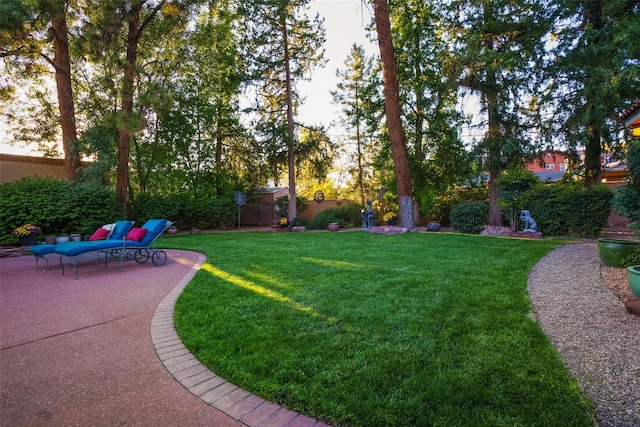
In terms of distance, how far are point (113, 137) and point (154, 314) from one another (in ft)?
34.0

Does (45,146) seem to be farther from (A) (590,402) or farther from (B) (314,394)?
(A) (590,402)

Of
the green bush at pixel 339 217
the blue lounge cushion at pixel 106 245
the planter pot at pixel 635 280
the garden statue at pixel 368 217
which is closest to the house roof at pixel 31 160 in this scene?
the blue lounge cushion at pixel 106 245

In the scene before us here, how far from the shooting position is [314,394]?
76.8 inches

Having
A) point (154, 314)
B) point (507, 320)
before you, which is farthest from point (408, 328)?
point (154, 314)

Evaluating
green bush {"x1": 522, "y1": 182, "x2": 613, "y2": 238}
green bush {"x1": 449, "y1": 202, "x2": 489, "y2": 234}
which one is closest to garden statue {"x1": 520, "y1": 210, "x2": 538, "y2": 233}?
green bush {"x1": 522, "y1": 182, "x2": 613, "y2": 238}

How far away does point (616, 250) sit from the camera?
479 centimetres

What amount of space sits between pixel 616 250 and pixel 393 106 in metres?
8.20

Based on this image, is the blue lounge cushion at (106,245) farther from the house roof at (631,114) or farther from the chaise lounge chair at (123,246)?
the house roof at (631,114)

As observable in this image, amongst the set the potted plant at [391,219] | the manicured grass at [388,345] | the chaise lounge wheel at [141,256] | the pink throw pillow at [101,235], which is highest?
the pink throw pillow at [101,235]

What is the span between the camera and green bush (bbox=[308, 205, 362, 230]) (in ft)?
47.3

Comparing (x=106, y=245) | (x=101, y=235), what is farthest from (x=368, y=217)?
(x=106, y=245)

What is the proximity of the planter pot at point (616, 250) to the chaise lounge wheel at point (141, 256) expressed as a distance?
8.12m

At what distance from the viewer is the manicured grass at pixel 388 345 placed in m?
1.82

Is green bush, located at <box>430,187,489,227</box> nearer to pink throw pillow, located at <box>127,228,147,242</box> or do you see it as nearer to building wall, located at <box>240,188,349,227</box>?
building wall, located at <box>240,188,349,227</box>
